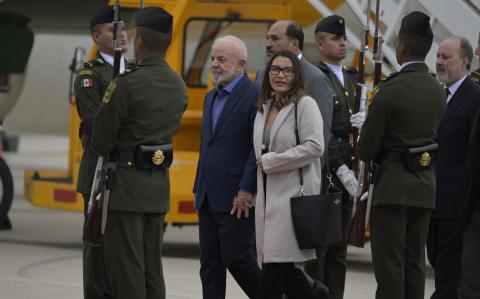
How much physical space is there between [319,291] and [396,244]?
20.4 inches

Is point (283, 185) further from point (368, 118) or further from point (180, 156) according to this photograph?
point (180, 156)

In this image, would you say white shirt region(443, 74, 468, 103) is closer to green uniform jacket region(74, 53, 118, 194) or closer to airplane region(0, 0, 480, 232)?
green uniform jacket region(74, 53, 118, 194)

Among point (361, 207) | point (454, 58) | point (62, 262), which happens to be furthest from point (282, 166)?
point (62, 262)

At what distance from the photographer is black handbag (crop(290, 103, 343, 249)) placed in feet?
23.9

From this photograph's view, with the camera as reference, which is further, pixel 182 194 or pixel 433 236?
pixel 182 194

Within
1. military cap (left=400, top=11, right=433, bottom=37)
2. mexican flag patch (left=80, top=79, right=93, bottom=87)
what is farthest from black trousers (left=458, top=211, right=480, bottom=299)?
mexican flag patch (left=80, top=79, right=93, bottom=87)

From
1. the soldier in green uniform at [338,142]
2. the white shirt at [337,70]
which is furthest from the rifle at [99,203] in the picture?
the white shirt at [337,70]

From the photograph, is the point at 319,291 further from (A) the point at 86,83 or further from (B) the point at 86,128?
(A) the point at 86,83

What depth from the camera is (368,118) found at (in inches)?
297

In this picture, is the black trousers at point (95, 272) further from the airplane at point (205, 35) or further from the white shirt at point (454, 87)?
the airplane at point (205, 35)

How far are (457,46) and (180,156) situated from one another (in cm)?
394

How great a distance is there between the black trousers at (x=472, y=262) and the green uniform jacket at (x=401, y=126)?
96 centimetres

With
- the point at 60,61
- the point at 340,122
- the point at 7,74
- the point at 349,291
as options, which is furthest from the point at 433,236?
the point at 60,61

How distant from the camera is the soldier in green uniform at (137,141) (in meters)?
7.16
